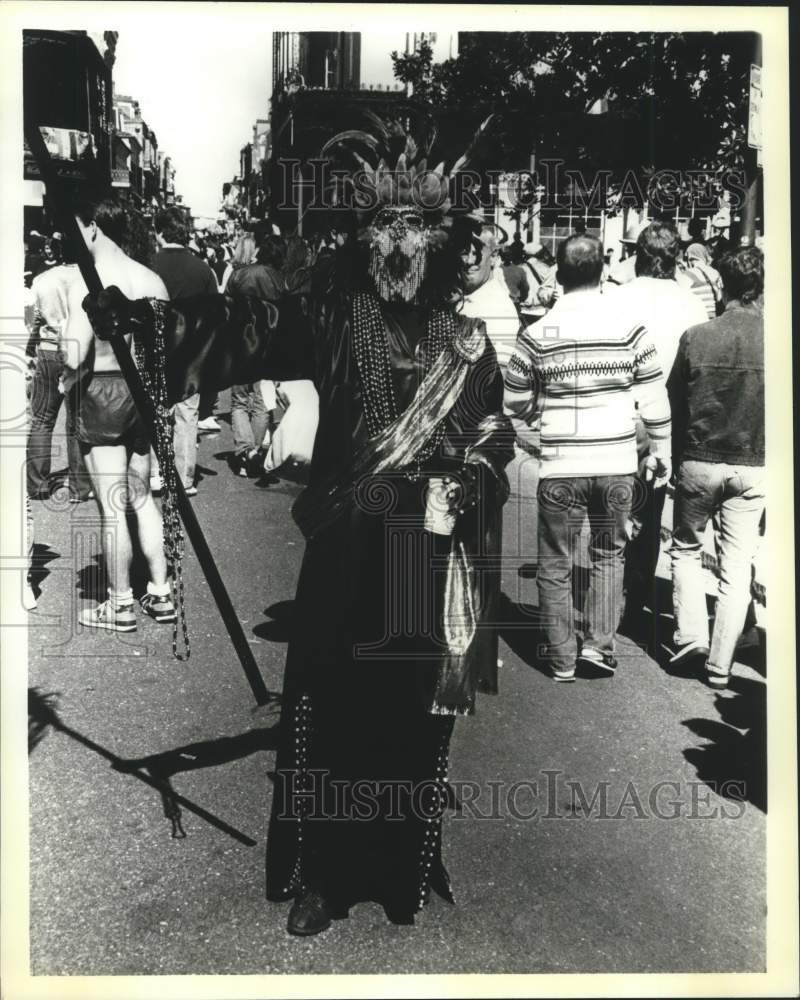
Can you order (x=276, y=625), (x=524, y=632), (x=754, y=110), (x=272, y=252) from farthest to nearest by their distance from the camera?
(x=524, y=632)
(x=276, y=625)
(x=272, y=252)
(x=754, y=110)

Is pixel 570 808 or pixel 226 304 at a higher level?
pixel 226 304

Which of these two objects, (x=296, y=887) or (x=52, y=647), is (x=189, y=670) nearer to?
(x=52, y=647)

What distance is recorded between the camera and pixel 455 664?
344cm

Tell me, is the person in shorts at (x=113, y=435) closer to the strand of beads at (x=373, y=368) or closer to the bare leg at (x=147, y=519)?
the bare leg at (x=147, y=519)

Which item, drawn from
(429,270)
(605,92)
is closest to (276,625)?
(429,270)

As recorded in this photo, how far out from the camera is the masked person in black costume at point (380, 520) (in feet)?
10.9

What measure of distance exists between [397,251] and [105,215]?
54.0 inches

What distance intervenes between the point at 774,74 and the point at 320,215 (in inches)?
57.2

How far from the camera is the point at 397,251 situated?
3.30 meters

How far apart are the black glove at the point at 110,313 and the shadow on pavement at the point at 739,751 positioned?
222 centimetres

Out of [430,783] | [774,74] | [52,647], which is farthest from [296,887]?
[774,74]

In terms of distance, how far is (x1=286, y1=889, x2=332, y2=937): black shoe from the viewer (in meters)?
3.44

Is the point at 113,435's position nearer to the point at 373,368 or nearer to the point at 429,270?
the point at 373,368

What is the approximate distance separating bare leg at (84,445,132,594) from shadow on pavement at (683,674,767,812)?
2.14 m
